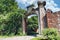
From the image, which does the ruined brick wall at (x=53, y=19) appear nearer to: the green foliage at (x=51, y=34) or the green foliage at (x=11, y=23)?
the green foliage at (x=51, y=34)

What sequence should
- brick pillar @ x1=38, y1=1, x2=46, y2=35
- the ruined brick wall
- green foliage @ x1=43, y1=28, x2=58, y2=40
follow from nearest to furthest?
green foliage @ x1=43, y1=28, x2=58, y2=40 < the ruined brick wall < brick pillar @ x1=38, y1=1, x2=46, y2=35

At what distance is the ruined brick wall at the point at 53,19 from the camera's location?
556 inches

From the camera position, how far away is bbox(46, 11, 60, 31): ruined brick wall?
14.1m

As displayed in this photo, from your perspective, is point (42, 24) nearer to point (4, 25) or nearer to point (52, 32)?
point (52, 32)

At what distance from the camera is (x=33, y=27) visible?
84.8 feet

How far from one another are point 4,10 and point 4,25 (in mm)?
3066

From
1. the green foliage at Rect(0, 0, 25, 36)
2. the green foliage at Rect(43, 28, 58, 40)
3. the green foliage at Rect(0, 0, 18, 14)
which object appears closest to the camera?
the green foliage at Rect(43, 28, 58, 40)

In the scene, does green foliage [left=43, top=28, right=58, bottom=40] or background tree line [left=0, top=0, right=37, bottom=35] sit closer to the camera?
green foliage [left=43, top=28, right=58, bottom=40]

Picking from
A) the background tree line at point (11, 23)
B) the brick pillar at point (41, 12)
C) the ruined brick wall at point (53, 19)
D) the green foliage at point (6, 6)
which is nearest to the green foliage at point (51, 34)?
the ruined brick wall at point (53, 19)

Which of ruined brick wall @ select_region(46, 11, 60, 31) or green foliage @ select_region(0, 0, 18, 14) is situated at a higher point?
green foliage @ select_region(0, 0, 18, 14)

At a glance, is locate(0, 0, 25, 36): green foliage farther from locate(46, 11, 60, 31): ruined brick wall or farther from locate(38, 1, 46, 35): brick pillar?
locate(46, 11, 60, 31): ruined brick wall

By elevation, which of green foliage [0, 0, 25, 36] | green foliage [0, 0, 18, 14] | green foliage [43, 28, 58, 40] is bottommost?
green foliage [43, 28, 58, 40]

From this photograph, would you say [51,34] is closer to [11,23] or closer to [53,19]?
[53,19]

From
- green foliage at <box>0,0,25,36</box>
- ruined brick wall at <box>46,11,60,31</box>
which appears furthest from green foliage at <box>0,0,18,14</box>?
ruined brick wall at <box>46,11,60,31</box>
